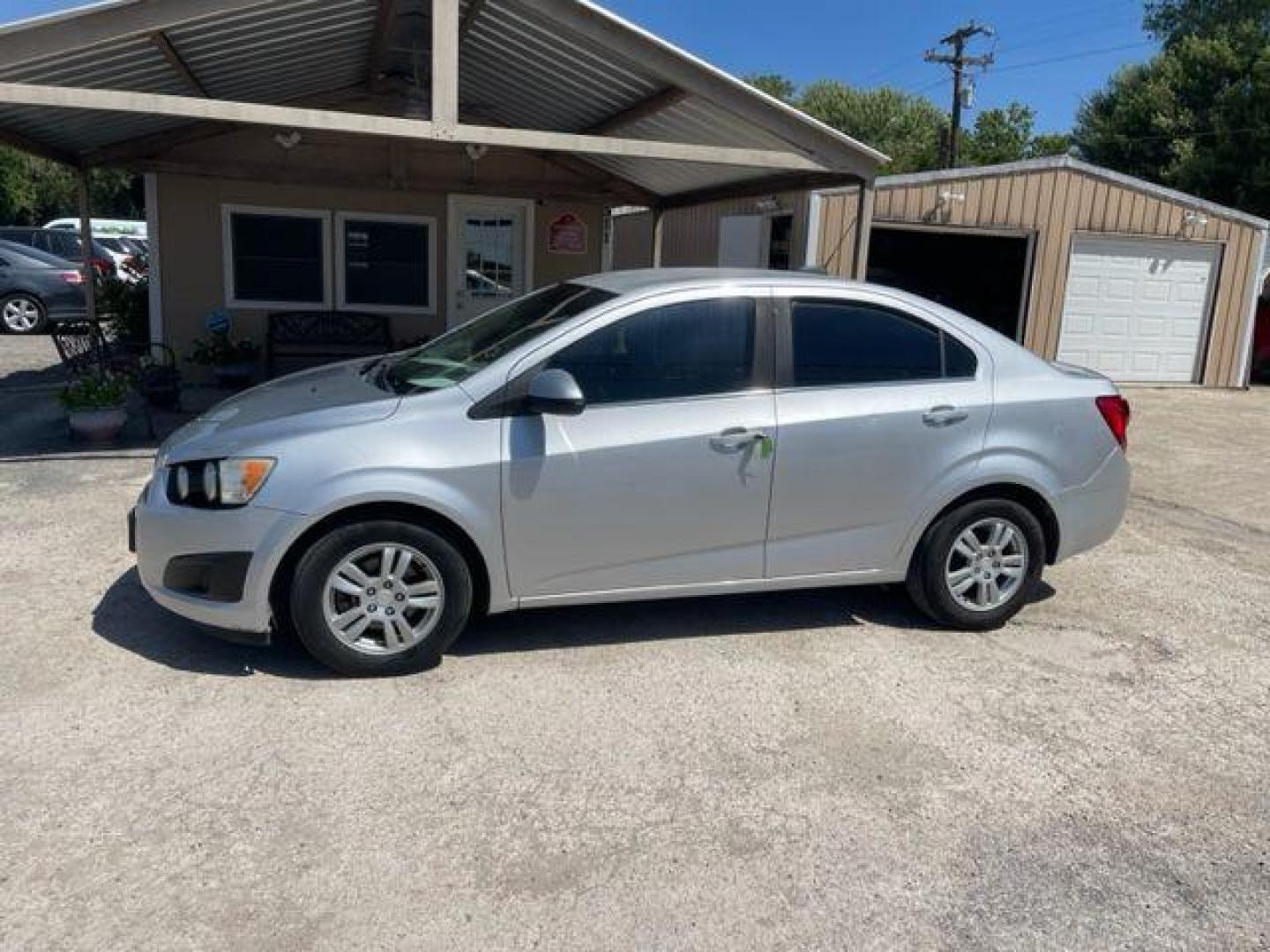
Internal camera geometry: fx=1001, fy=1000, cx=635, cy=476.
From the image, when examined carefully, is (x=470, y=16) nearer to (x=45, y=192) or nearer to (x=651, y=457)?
(x=651, y=457)

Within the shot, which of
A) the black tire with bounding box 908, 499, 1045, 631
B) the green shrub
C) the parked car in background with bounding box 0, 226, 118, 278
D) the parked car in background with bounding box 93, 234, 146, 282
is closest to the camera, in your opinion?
the black tire with bounding box 908, 499, 1045, 631

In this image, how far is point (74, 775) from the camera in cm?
A: 323

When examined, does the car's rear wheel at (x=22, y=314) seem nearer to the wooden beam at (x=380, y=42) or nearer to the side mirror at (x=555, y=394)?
the wooden beam at (x=380, y=42)

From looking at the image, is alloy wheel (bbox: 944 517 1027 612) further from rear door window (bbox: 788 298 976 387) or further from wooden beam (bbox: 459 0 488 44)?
wooden beam (bbox: 459 0 488 44)

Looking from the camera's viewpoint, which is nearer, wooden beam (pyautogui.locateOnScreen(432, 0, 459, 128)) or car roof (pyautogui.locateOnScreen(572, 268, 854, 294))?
car roof (pyautogui.locateOnScreen(572, 268, 854, 294))

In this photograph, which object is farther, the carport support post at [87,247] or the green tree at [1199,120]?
the green tree at [1199,120]

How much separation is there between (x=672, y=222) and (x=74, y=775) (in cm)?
1657

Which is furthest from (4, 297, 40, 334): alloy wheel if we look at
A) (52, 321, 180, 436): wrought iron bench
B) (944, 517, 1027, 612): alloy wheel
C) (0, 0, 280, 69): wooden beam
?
(944, 517, 1027, 612): alloy wheel

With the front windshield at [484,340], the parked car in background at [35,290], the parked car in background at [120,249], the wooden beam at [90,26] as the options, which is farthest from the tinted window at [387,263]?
the parked car in background at [120,249]

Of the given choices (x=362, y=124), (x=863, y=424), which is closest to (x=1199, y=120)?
(x=362, y=124)

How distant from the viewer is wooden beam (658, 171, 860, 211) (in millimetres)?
7949

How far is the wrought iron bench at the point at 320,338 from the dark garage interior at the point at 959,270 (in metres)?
8.65

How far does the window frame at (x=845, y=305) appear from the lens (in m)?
4.44

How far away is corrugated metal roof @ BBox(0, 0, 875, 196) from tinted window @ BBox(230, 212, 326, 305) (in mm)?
1343
